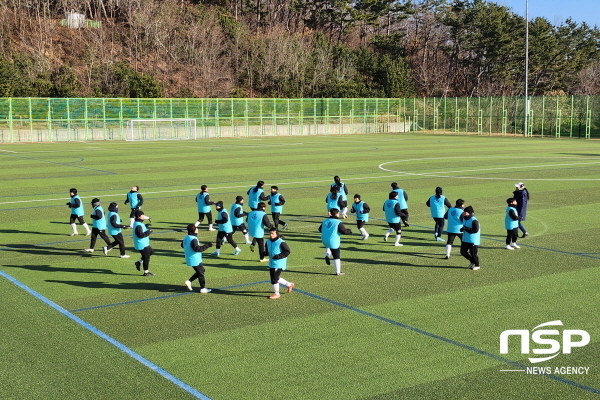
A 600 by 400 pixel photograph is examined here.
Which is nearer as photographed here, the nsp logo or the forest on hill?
the nsp logo

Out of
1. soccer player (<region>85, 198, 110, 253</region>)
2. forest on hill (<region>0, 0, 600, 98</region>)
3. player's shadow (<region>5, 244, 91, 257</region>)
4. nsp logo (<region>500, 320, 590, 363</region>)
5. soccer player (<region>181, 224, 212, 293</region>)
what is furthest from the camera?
forest on hill (<region>0, 0, 600, 98</region>)

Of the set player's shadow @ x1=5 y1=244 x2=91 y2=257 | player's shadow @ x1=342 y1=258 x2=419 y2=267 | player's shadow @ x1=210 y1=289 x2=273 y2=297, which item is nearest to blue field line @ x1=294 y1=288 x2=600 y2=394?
player's shadow @ x1=210 y1=289 x2=273 y2=297

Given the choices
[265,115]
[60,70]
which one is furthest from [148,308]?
[60,70]

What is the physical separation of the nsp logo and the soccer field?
1.9 inches

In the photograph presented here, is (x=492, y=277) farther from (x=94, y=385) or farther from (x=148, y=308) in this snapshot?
(x=94, y=385)

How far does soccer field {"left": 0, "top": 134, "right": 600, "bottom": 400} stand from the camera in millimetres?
8883

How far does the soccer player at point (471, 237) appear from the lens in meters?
14.5

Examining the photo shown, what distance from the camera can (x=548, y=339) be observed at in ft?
33.9

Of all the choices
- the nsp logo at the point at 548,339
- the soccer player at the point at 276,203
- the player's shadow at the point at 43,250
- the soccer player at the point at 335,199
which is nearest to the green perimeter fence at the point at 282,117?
the player's shadow at the point at 43,250

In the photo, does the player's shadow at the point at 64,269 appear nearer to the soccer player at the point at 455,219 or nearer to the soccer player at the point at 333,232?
the soccer player at the point at 333,232

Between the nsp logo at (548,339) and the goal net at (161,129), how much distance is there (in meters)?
56.1

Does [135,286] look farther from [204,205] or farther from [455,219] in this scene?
[455,219]

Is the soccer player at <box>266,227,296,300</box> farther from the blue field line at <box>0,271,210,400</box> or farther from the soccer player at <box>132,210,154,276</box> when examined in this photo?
the blue field line at <box>0,271,210,400</box>

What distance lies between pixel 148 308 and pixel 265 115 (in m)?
62.9
